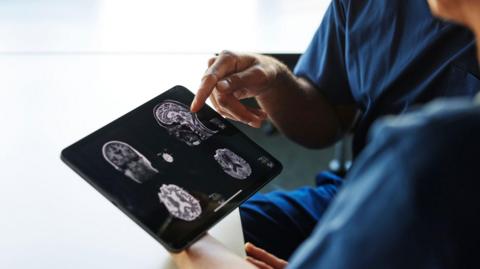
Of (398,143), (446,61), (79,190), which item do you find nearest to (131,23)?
(79,190)

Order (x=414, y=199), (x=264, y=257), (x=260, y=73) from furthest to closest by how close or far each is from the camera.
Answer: (x=260, y=73)
(x=264, y=257)
(x=414, y=199)

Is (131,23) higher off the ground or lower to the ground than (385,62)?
higher

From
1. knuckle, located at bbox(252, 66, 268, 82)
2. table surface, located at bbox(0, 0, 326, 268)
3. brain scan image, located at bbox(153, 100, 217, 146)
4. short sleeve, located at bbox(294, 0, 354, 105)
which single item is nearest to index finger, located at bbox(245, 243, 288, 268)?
table surface, located at bbox(0, 0, 326, 268)

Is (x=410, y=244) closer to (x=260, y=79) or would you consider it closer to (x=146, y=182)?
(x=146, y=182)

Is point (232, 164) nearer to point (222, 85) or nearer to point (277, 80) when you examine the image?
point (222, 85)

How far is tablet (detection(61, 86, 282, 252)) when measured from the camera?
0.62 meters

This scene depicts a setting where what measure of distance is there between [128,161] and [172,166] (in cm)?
5

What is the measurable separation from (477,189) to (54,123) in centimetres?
61

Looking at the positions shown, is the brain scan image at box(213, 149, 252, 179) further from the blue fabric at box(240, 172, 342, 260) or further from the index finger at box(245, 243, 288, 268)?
the blue fabric at box(240, 172, 342, 260)

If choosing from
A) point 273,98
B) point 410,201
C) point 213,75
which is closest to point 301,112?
point 273,98

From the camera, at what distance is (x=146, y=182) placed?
2.10 ft

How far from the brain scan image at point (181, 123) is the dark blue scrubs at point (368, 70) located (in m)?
0.24

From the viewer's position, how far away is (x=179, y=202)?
2.10 ft

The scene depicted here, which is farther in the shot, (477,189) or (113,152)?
(113,152)
